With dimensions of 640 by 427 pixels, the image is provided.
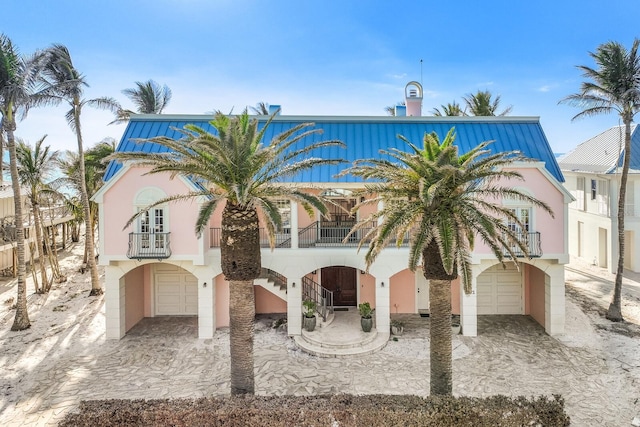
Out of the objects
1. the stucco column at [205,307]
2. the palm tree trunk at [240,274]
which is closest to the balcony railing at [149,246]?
the stucco column at [205,307]

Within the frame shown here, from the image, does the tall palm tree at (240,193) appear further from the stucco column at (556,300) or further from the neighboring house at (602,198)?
the neighboring house at (602,198)

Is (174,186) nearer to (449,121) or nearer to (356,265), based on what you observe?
(356,265)

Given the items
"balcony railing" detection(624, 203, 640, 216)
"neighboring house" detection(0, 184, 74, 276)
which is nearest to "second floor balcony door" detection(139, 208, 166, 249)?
"neighboring house" detection(0, 184, 74, 276)

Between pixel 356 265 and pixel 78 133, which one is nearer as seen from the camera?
pixel 356 265

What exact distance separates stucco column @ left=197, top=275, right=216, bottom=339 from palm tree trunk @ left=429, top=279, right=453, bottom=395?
35.3 feet

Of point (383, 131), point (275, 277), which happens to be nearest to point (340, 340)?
point (275, 277)

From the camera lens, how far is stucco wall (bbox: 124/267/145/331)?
19.7 m

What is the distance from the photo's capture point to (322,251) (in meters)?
18.7

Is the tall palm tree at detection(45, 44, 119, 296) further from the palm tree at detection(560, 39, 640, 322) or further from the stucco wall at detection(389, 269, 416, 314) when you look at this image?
the palm tree at detection(560, 39, 640, 322)

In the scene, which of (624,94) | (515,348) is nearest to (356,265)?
(515,348)

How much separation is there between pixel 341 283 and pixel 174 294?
9.14 m

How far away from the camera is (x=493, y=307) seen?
21734 millimetres

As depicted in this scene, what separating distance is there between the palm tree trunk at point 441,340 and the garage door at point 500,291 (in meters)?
10.9

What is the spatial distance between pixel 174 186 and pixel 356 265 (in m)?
8.94
